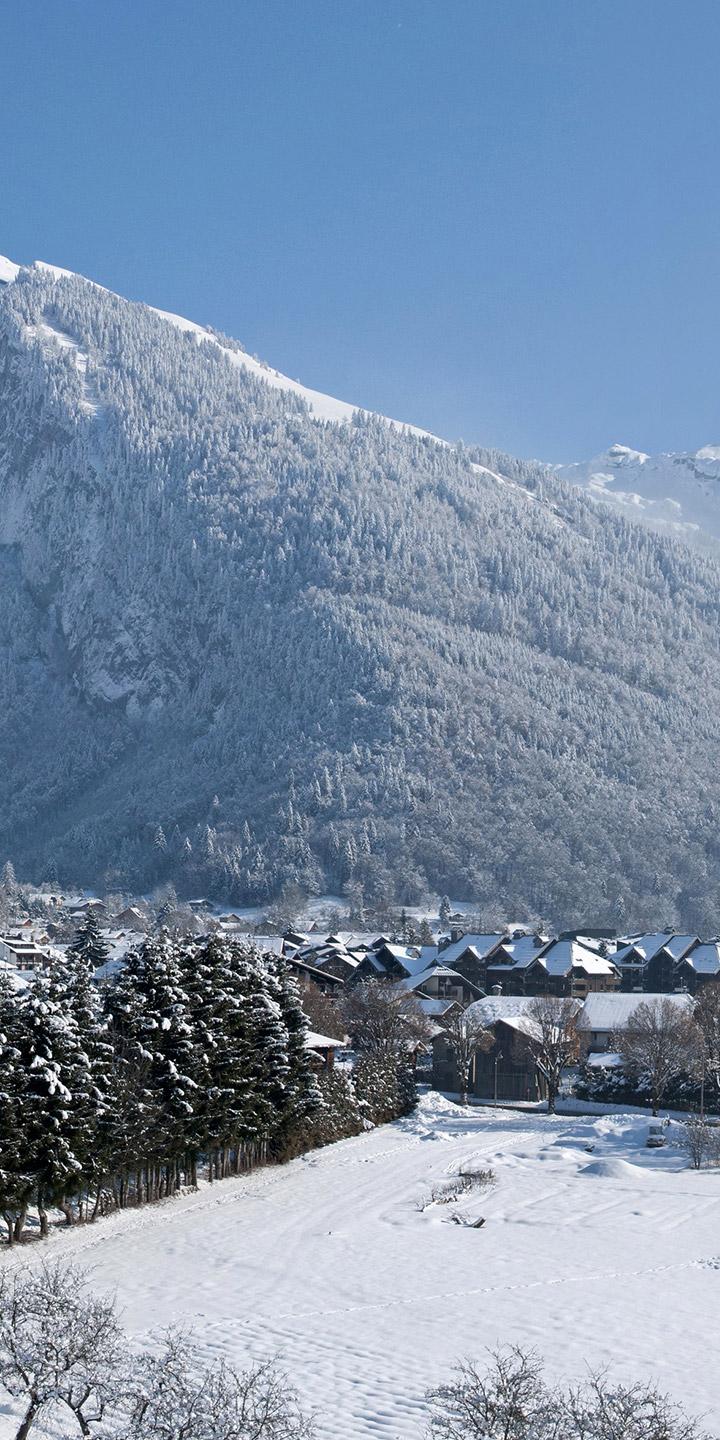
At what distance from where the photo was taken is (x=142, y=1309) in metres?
38.0

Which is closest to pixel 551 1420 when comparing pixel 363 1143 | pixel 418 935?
pixel 363 1143

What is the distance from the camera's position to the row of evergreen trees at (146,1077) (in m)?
44.8

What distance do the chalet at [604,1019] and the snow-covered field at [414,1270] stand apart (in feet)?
96.8

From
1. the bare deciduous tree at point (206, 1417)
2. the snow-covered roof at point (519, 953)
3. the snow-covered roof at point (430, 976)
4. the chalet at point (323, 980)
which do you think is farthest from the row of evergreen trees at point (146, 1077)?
the snow-covered roof at point (519, 953)

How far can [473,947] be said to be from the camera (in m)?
136

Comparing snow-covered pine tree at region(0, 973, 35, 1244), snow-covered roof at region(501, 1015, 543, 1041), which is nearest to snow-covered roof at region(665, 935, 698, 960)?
snow-covered roof at region(501, 1015, 543, 1041)

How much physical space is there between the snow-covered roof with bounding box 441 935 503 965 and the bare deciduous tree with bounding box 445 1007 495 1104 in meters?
37.9

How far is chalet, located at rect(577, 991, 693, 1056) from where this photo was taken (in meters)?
99.4

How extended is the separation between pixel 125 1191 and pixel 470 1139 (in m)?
26.4

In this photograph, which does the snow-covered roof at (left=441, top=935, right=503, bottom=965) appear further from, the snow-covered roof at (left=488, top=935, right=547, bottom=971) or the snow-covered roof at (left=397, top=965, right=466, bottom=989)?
the snow-covered roof at (left=397, top=965, right=466, bottom=989)

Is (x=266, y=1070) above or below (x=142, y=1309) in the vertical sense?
above

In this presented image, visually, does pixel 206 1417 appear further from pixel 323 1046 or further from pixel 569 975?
pixel 569 975

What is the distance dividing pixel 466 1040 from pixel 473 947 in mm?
42741

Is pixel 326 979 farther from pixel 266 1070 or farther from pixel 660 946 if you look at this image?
pixel 266 1070
